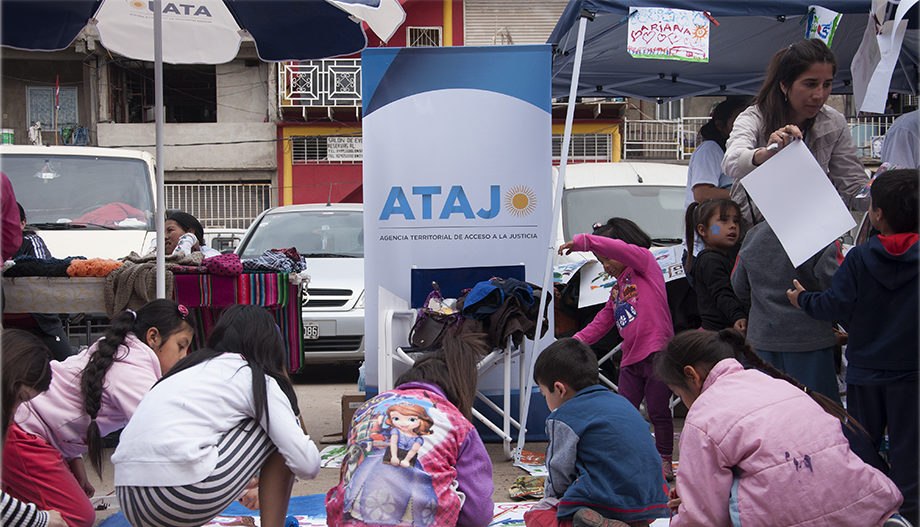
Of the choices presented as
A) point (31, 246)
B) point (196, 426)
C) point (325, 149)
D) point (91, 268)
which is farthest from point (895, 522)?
point (325, 149)

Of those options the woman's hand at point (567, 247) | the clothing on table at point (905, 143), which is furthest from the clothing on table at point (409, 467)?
the clothing on table at point (905, 143)

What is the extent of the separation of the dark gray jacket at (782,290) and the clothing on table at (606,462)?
3.93 ft

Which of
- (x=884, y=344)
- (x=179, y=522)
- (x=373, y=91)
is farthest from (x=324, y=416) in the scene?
(x=884, y=344)

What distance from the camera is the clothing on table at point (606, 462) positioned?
3.56 m

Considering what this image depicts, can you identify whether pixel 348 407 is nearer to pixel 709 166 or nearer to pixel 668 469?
pixel 668 469

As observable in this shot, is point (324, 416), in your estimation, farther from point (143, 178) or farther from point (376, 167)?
point (143, 178)

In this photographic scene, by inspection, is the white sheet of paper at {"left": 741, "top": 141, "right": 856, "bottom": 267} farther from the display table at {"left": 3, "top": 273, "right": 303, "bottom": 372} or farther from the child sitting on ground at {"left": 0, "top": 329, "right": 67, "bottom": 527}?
the child sitting on ground at {"left": 0, "top": 329, "right": 67, "bottom": 527}

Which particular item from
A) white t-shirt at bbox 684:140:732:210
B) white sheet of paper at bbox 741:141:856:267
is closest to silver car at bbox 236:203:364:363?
white t-shirt at bbox 684:140:732:210

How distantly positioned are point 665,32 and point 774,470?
9.62 feet

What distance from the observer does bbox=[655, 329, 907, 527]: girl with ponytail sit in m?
3.17

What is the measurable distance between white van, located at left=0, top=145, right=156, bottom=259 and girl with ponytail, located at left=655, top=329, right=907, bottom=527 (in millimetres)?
5606

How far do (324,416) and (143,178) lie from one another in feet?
10.1

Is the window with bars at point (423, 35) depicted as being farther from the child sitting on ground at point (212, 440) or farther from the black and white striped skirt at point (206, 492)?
the black and white striped skirt at point (206, 492)

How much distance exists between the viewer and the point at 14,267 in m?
5.41
